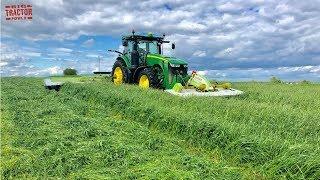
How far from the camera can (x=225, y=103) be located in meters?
12.7

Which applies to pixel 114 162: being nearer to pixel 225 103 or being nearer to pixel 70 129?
pixel 70 129

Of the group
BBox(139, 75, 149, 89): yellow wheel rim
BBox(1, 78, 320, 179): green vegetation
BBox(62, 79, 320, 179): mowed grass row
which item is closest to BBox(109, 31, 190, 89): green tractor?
BBox(139, 75, 149, 89): yellow wheel rim

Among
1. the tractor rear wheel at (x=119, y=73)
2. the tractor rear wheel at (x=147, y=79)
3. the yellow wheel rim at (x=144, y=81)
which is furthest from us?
the tractor rear wheel at (x=119, y=73)

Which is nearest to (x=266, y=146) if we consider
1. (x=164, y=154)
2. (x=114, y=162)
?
(x=164, y=154)

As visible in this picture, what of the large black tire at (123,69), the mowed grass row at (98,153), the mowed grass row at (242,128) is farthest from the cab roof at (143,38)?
the mowed grass row at (98,153)

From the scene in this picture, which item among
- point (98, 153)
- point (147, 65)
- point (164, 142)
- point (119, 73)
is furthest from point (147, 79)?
point (98, 153)

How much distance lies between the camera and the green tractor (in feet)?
61.3

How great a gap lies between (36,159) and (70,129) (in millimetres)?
2706

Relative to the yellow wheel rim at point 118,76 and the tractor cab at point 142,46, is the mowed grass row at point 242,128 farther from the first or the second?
the yellow wheel rim at point 118,76

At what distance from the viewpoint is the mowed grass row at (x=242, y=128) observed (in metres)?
6.89

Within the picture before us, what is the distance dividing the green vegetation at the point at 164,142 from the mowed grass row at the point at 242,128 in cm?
2

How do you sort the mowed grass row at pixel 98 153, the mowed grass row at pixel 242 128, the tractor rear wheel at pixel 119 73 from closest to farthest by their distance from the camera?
the mowed grass row at pixel 98 153, the mowed grass row at pixel 242 128, the tractor rear wheel at pixel 119 73

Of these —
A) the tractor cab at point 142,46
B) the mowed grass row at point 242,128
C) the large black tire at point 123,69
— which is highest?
the tractor cab at point 142,46

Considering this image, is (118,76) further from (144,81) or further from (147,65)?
(144,81)
